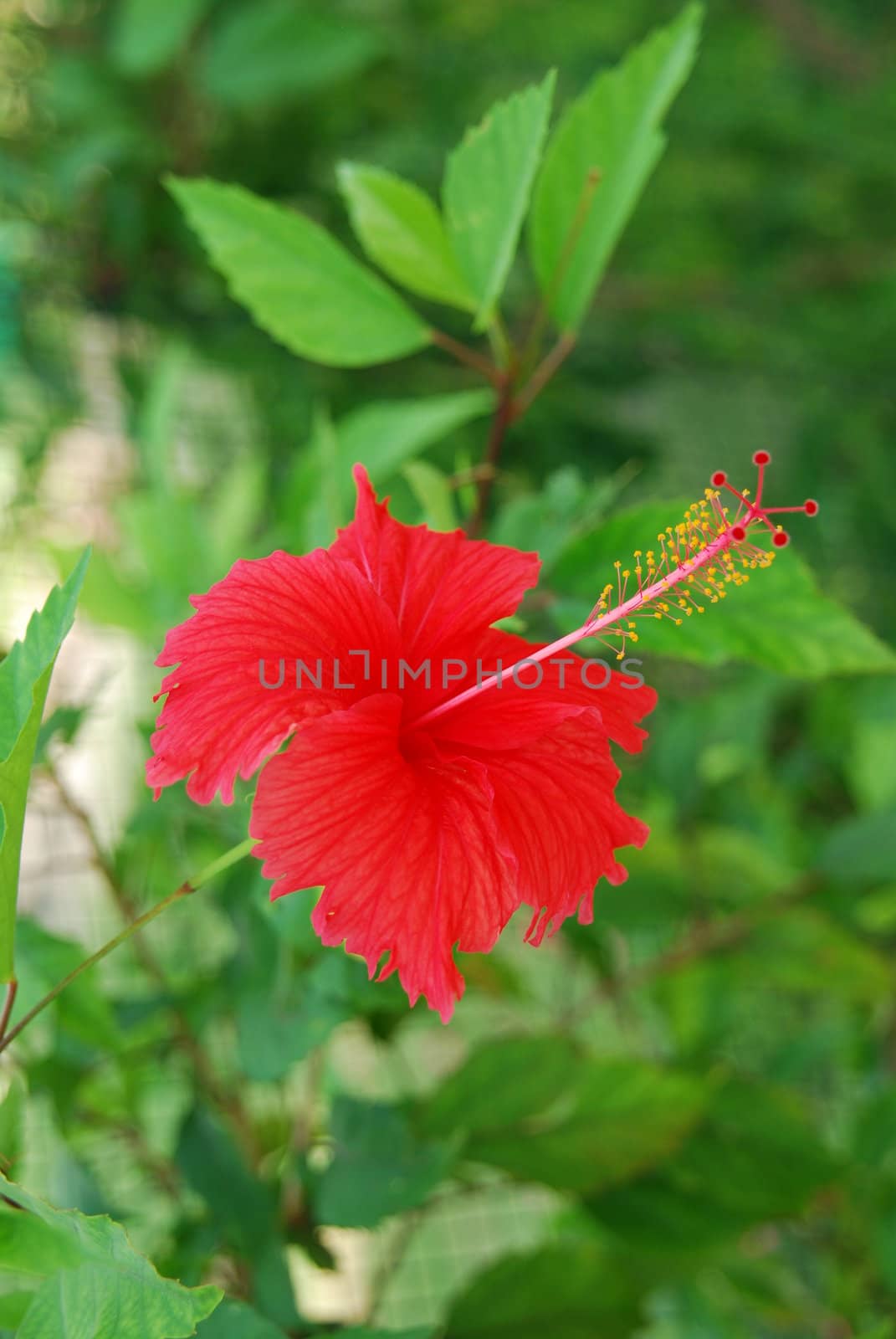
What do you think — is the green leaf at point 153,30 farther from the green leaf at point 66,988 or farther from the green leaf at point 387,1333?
the green leaf at point 387,1333

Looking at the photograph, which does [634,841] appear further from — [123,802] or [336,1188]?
[123,802]

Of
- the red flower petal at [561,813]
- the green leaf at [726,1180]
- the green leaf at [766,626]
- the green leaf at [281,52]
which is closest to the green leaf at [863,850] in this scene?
the green leaf at [726,1180]

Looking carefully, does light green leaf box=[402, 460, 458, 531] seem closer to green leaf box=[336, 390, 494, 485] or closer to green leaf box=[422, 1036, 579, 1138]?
green leaf box=[336, 390, 494, 485]

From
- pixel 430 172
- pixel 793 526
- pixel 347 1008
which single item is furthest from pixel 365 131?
pixel 347 1008

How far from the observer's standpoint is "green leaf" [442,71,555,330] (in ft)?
1.04

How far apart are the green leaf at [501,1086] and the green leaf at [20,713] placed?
28cm

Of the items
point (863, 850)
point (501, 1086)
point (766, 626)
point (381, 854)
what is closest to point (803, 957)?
point (863, 850)

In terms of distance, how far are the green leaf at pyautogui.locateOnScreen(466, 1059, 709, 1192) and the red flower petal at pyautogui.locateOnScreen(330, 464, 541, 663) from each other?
0.29 meters

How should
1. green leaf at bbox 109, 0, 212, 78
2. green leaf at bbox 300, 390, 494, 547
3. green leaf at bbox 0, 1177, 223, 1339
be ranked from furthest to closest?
green leaf at bbox 109, 0, 212, 78 < green leaf at bbox 300, 390, 494, 547 < green leaf at bbox 0, 1177, 223, 1339

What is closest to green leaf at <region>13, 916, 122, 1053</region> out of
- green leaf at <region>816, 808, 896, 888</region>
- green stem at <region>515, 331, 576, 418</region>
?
green stem at <region>515, 331, 576, 418</region>

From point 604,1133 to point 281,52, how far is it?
61cm

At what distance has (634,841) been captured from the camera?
25 cm

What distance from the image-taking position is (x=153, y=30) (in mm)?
667

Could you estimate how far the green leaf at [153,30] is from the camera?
662 millimetres
